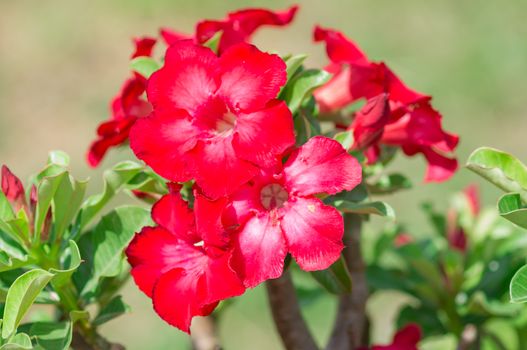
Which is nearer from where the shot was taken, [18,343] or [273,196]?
[18,343]

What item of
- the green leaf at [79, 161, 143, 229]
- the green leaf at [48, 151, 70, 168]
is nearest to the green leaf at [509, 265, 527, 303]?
the green leaf at [79, 161, 143, 229]

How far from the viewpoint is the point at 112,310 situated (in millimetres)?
1039

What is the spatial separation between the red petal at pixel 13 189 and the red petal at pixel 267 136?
0.91 ft

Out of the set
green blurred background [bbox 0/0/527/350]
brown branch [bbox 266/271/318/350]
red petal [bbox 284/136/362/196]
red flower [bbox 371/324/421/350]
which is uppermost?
red petal [bbox 284/136/362/196]

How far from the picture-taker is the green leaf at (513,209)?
33.5 inches

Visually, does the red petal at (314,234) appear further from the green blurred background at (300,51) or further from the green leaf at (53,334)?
the green blurred background at (300,51)

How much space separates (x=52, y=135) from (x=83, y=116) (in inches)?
7.1

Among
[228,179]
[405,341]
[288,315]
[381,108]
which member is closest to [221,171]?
[228,179]

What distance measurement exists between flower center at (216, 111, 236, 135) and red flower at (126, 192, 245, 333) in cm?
10

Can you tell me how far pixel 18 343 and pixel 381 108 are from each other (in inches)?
18.1

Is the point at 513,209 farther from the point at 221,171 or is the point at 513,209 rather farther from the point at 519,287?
the point at 221,171

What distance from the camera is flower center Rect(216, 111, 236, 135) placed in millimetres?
946

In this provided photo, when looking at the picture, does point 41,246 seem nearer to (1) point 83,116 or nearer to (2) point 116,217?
(2) point 116,217

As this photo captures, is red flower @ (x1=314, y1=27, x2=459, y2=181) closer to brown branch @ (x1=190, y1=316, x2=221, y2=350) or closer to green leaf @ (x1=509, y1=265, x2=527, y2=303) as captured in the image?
green leaf @ (x1=509, y1=265, x2=527, y2=303)
